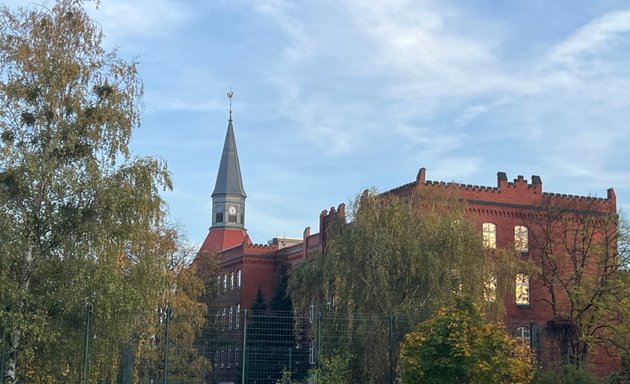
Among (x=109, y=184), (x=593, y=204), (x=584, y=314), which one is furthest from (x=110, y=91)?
(x=593, y=204)

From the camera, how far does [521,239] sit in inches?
1860

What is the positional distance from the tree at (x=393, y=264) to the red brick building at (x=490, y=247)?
3.19 meters

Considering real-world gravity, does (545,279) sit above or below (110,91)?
below

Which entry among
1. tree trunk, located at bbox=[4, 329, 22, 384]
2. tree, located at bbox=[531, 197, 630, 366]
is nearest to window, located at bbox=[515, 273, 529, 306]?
tree, located at bbox=[531, 197, 630, 366]

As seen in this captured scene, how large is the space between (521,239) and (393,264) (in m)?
15.2

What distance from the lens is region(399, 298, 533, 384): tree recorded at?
76.7 feet

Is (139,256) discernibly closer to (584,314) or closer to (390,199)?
(390,199)

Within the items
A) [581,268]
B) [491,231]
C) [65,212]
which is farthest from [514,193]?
[65,212]

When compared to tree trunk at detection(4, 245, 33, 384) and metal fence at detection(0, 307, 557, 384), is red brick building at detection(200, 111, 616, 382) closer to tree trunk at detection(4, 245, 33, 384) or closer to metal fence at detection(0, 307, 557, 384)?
metal fence at detection(0, 307, 557, 384)

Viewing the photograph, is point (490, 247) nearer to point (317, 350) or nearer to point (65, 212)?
point (317, 350)

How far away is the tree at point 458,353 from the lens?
2338 centimetres

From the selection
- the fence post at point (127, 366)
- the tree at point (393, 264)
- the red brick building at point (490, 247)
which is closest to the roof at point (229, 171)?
the red brick building at point (490, 247)

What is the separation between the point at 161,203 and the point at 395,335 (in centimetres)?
945

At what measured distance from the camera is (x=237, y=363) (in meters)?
59.1
